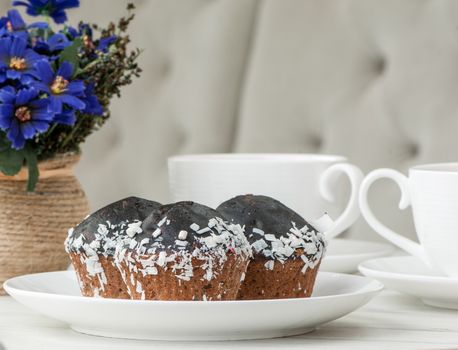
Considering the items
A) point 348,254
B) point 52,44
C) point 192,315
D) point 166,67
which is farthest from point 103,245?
point 166,67

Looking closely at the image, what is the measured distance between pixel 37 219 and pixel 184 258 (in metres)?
0.38

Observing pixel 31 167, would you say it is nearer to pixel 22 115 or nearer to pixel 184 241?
pixel 22 115

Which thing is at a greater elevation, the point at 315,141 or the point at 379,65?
the point at 379,65

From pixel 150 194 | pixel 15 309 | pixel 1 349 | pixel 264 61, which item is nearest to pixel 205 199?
pixel 15 309

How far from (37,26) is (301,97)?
3.40 ft

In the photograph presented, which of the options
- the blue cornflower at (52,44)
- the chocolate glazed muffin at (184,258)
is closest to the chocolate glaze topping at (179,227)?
the chocolate glazed muffin at (184,258)

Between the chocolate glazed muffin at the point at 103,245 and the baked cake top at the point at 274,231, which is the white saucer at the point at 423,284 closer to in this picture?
the baked cake top at the point at 274,231

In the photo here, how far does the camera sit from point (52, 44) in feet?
3.59

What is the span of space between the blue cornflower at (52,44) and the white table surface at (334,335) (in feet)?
1.07

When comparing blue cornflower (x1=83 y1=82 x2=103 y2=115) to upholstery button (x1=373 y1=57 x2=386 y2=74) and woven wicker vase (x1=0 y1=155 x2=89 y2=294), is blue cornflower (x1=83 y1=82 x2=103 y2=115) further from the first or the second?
upholstery button (x1=373 y1=57 x2=386 y2=74)

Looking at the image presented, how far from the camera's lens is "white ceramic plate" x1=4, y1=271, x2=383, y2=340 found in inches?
28.8

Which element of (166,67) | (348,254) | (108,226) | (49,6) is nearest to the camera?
(108,226)

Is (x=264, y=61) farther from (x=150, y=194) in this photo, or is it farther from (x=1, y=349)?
(x=1, y=349)

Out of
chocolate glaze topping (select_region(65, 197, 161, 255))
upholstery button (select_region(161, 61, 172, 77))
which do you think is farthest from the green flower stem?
upholstery button (select_region(161, 61, 172, 77))
